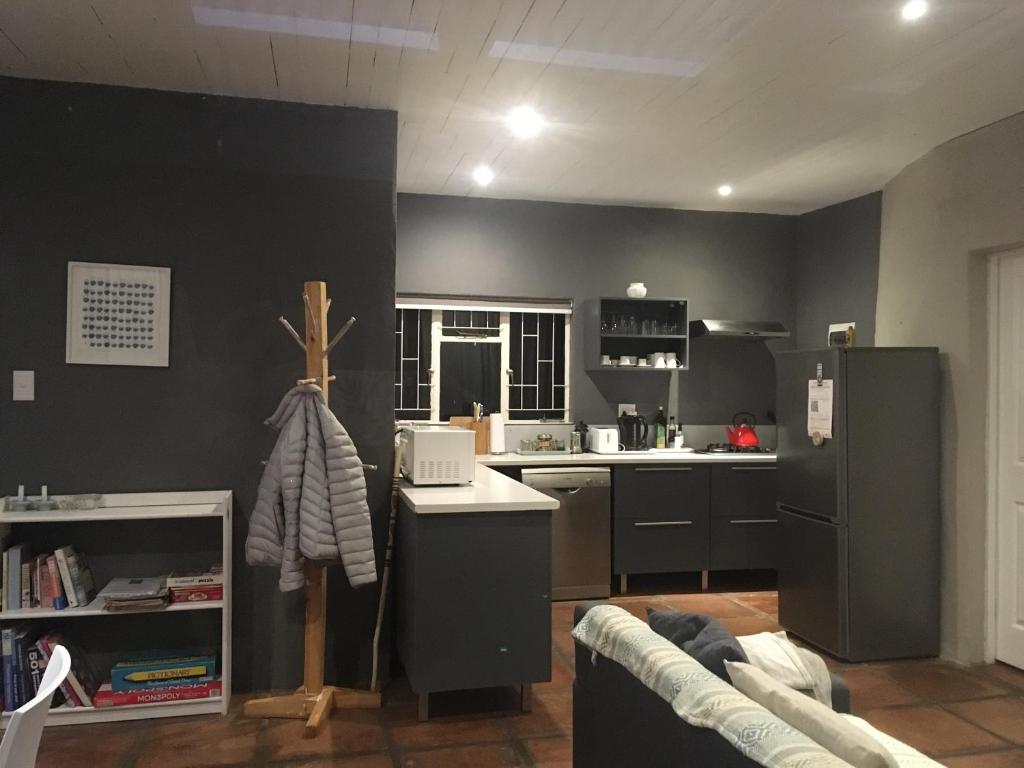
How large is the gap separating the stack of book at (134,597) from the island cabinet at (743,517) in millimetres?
3495

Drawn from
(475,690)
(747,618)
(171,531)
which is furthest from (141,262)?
(747,618)

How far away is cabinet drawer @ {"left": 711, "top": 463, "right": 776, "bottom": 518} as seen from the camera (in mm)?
5180

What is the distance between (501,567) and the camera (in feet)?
10.3

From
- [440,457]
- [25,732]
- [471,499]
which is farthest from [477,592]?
[25,732]

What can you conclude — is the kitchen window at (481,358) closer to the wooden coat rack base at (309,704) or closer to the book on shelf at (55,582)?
the wooden coat rack base at (309,704)

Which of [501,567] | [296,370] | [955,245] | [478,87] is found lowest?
[501,567]

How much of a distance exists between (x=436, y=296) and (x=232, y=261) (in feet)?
6.71

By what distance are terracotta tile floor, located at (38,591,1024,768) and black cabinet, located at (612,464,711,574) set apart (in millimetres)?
1473

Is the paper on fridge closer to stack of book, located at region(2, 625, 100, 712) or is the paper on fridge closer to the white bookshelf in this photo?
the white bookshelf

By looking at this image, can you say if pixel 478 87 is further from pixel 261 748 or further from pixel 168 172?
pixel 261 748

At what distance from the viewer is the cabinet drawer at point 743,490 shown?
204 inches

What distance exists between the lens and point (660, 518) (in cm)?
510

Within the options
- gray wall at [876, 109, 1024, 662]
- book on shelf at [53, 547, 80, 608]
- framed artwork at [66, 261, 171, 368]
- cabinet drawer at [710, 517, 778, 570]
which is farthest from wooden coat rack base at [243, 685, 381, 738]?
gray wall at [876, 109, 1024, 662]

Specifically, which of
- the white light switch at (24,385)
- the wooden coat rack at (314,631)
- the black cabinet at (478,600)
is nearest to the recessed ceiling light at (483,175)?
the wooden coat rack at (314,631)
